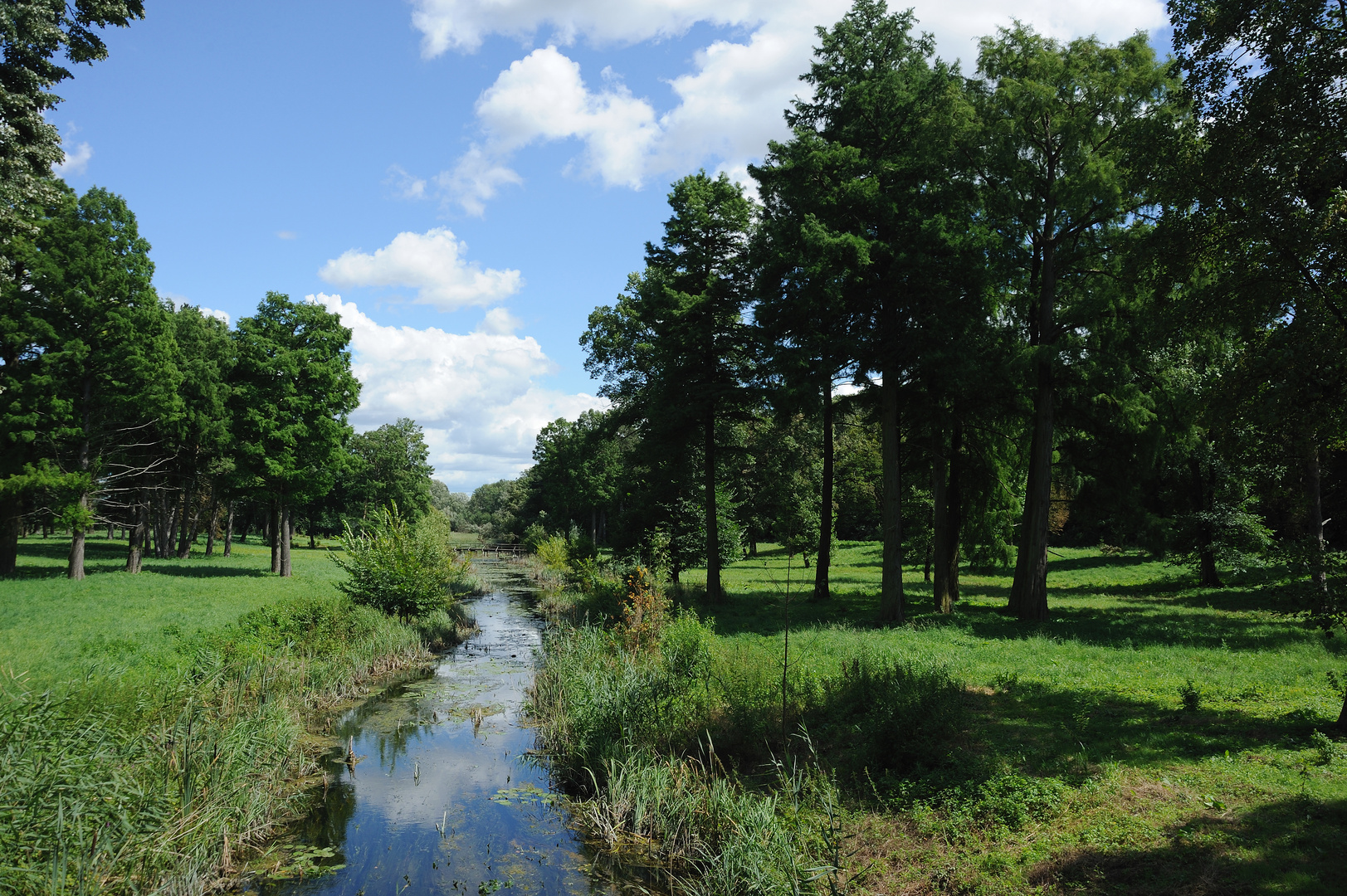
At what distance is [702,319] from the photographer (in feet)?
79.8

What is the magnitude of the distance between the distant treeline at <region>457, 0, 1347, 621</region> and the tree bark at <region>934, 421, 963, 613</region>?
101 millimetres

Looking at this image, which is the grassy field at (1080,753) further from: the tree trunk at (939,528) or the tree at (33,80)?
the tree at (33,80)

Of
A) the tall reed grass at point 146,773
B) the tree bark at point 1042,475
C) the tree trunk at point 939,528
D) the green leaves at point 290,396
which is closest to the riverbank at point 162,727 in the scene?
the tall reed grass at point 146,773

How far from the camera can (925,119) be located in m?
18.0

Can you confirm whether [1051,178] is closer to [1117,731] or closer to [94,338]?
[1117,731]

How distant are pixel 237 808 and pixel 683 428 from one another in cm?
1905

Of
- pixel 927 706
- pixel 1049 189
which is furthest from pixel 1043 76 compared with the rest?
pixel 927 706

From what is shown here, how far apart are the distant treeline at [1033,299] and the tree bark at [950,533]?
0.33 ft

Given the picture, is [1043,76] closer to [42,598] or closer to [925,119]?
[925,119]

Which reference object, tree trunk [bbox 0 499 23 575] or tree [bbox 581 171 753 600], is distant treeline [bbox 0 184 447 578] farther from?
tree [bbox 581 171 753 600]

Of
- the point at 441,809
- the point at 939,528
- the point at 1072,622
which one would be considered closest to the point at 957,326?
the point at 939,528

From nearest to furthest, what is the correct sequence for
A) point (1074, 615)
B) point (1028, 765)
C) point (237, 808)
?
point (237, 808) → point (1028, 765) → point (1074, 615)

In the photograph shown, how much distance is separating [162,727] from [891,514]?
15.8 metres

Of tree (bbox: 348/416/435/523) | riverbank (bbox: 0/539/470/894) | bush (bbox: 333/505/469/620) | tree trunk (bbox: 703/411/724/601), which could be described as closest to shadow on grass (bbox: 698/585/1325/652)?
tree trunk (bbox: 703/411/724/601)
